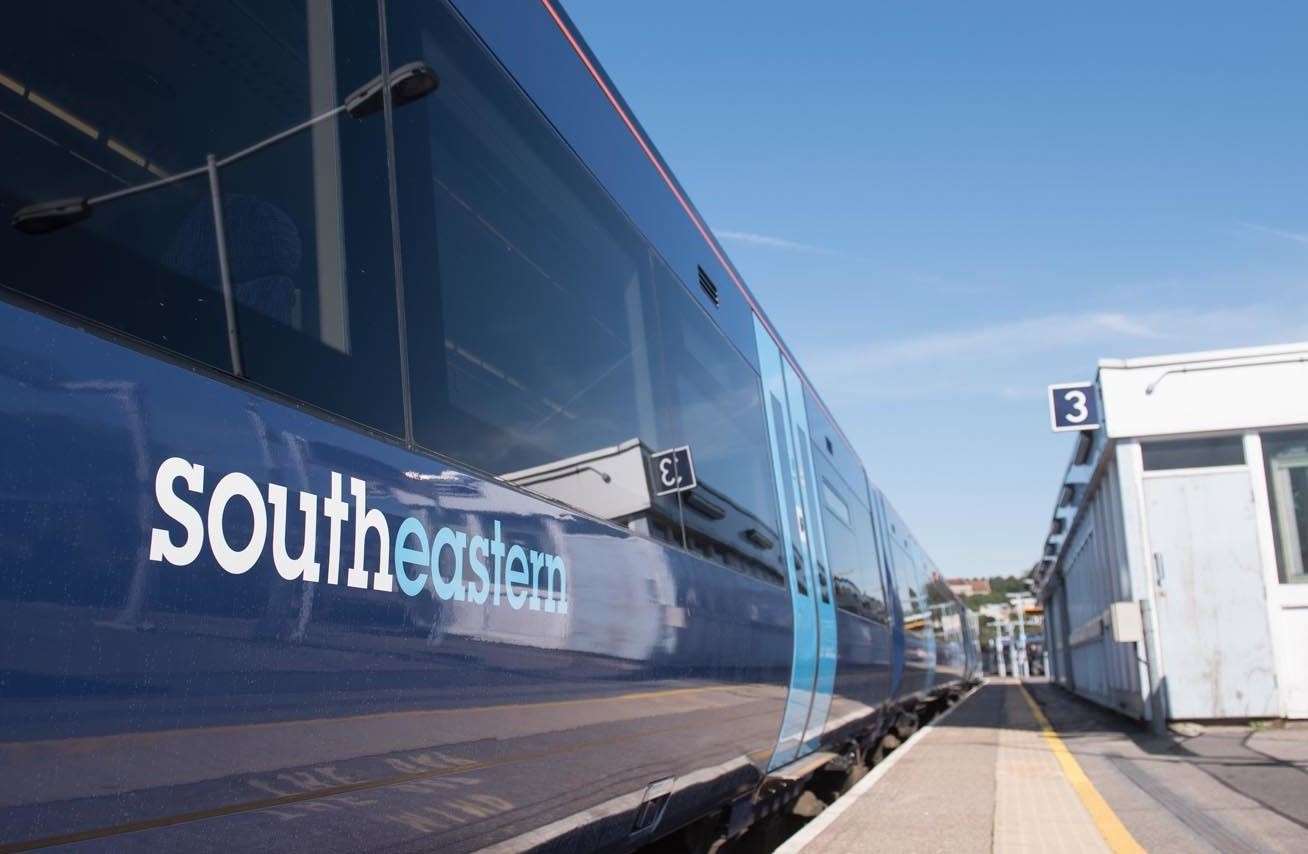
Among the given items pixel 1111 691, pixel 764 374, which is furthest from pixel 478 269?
pixel 1111 691

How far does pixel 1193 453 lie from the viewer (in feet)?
43.1

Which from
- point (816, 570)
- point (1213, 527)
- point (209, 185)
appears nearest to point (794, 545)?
point (816, 570)

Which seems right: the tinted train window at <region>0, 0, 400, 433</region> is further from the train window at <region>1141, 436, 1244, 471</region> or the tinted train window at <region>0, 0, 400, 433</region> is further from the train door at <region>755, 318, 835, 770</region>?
the train window at <region>1141, 436, 1244, 471</region>

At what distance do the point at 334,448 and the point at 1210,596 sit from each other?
41.6 ft

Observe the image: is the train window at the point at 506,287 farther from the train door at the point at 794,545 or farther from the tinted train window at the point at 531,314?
the train door at the point at 794,545

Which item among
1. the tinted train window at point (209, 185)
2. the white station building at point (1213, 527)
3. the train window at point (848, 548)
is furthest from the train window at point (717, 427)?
the white station building at point (1213, 527)

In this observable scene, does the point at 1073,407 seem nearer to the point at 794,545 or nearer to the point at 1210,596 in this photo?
the point at 1210,596

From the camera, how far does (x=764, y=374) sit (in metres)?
6.82

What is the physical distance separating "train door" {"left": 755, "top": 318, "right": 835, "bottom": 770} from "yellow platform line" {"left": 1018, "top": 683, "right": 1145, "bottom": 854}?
62.4 inches

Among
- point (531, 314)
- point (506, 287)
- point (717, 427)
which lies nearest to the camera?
point (506, 287)

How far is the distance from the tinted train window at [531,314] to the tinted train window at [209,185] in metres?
0.18

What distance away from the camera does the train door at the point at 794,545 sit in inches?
239

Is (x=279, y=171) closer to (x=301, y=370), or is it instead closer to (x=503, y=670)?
(x=301, y=370)

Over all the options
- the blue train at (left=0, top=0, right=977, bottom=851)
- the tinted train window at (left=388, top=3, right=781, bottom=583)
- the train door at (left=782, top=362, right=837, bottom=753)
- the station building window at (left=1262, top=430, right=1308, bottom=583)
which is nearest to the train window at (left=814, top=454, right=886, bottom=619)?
the train door at (left=782, top=362, right=837, bottom=753)
